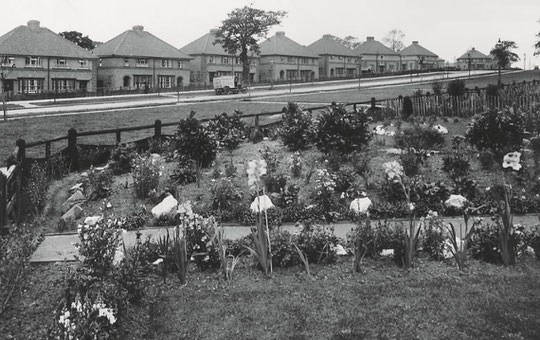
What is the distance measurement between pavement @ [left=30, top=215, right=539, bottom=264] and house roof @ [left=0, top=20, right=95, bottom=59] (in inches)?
2064

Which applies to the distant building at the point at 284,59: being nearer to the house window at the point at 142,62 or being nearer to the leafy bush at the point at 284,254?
the house window at the point at 142,62

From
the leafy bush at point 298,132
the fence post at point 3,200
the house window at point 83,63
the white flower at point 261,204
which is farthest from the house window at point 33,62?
the white flower at point 261,204

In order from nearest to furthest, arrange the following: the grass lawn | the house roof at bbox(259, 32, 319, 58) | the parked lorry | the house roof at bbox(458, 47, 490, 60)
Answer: the grass lawn < the parked lorry < the house roof at bbox(259, 32, 319, 58) < the house roof at bbox(458, 47, 490, 60)

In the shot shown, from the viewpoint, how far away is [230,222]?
10188 millimetres

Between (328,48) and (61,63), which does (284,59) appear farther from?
(61,63)

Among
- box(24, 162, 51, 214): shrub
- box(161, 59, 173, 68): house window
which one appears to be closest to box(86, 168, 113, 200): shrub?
box(24, 162, 51, 214): shrub

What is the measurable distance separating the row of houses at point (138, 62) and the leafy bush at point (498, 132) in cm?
3464

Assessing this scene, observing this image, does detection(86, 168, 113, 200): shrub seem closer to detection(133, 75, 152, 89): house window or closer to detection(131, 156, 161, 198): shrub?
detection(131, 156, 161, 198): shrub

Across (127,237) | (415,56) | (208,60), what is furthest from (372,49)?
(127,237)

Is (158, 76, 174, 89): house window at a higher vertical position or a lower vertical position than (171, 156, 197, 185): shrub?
higher

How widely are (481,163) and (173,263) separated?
8.78 metres

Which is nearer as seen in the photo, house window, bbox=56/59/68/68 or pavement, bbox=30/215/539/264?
pavement, bbox=30/215/539/264

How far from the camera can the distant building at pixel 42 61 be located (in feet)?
178

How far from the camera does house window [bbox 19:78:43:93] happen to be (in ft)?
181
